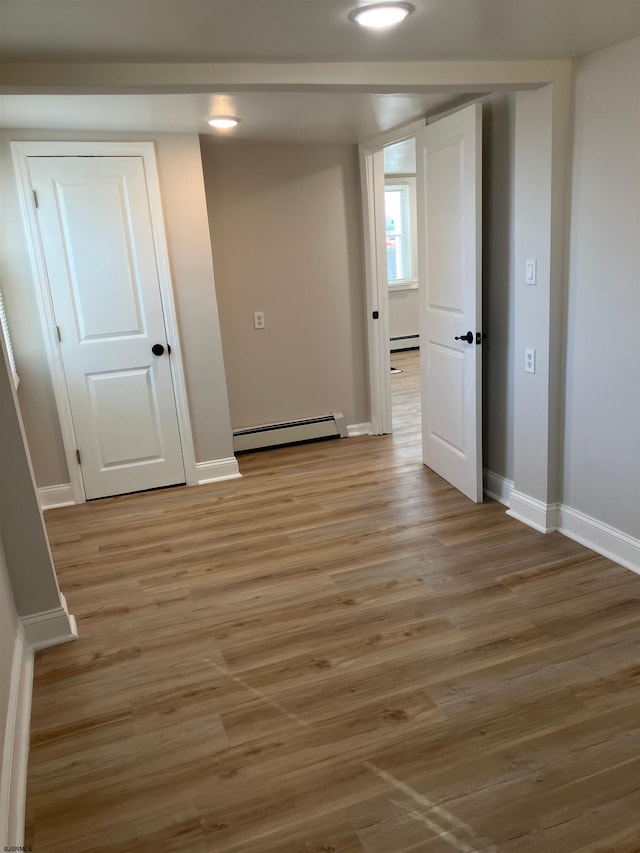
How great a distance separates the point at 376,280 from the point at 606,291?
7.35 ft

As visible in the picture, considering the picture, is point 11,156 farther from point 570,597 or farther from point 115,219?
point 570,597

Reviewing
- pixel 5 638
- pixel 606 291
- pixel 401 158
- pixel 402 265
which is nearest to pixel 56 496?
pixel 5 638

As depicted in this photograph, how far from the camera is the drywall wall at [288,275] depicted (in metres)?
4.37

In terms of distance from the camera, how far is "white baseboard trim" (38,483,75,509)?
3.93 metres

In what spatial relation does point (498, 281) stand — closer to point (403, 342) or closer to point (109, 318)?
point (109, 318)

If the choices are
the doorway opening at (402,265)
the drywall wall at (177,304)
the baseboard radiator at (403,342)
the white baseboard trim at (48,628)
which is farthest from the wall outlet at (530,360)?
the baseboard radiator at (403,342)

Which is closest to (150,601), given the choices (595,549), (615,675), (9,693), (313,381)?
(9,693)

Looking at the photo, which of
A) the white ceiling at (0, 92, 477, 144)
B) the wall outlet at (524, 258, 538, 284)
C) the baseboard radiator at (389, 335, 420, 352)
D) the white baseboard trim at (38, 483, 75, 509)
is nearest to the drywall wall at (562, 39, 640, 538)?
the wall outlet at (524, 258, 538, 284)

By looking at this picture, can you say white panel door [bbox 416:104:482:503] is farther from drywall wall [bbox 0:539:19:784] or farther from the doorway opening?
the doorway opening

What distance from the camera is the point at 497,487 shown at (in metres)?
3.62

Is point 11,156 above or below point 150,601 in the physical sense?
above

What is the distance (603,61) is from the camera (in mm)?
2521

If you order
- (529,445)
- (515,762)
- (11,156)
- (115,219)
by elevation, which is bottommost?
(515,762)

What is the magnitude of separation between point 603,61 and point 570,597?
2174mm
